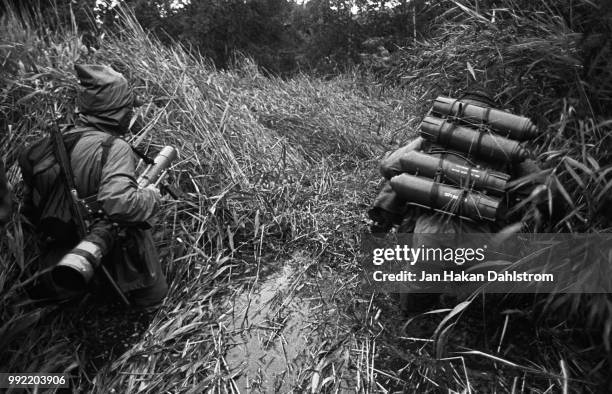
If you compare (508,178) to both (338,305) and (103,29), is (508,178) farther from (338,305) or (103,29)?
(103,29)

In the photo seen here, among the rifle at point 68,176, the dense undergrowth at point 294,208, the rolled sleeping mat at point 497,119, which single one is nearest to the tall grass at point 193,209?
the dense undergrowth at point 294,208

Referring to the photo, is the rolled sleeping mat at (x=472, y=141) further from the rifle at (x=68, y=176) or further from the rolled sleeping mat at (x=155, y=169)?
the rifle at (x=68, y=176)

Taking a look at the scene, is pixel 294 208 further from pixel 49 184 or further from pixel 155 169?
pixel 49 184

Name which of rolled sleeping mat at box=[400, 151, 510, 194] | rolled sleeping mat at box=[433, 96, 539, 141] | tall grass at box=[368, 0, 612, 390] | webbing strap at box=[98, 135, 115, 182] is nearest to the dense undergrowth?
tall grass at box=[368, 0, 612, 390]

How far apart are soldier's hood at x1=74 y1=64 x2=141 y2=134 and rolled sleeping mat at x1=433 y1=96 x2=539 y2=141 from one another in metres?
1.80

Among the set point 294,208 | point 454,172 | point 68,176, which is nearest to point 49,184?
point 68,176

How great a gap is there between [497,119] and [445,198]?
50 cm

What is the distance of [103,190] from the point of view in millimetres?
2195

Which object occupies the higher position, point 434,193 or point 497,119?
point 497,119

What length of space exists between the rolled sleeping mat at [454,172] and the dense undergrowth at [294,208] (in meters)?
0.29

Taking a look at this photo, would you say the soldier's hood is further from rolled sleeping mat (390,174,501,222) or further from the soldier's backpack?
rolled sleeping mat (390,174,501,222)

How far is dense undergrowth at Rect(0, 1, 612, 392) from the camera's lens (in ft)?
6.84

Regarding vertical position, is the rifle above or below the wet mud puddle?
above

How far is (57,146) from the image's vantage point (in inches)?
89.5
